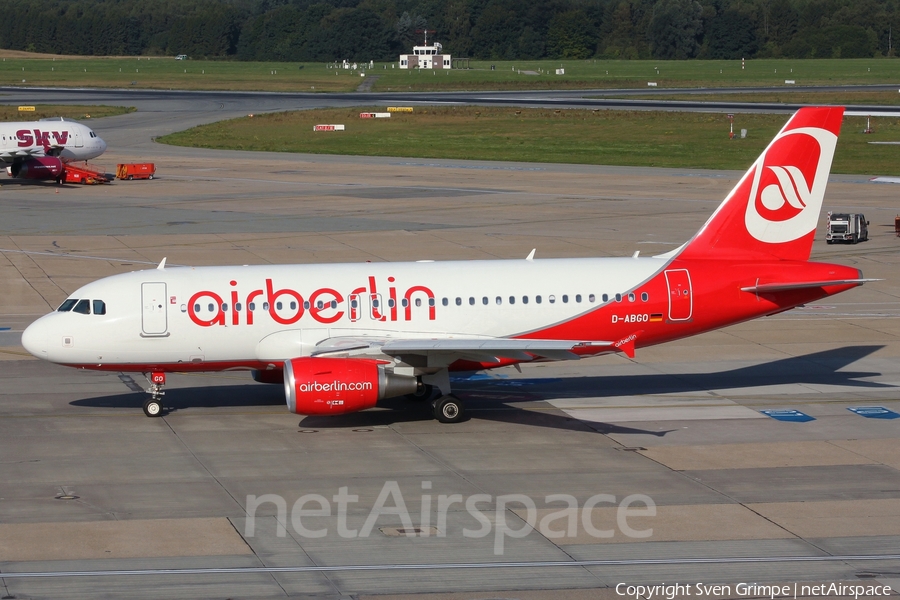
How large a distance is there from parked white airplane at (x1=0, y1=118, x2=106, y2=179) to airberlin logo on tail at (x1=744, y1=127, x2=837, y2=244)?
63997mm

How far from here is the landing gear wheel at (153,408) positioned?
29.6 metres

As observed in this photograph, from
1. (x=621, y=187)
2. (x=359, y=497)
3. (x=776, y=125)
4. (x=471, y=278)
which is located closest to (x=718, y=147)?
(x=776, y=125)

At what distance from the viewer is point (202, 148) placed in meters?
108

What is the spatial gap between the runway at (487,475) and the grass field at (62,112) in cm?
8850

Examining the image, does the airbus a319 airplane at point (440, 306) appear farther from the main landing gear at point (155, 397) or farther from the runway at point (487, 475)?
the runway at point (487, 475)

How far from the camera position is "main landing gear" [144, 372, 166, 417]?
97.0 ft

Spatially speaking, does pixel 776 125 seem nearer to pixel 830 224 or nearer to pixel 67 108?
pixel 830 224

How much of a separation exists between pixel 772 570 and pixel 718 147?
3411 inches

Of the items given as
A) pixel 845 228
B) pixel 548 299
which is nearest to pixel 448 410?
pixel 548 299

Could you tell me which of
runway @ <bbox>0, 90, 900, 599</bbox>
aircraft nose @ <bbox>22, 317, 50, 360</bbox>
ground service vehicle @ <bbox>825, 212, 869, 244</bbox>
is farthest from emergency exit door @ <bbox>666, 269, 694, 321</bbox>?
ground service vehicle @ <bbox>825, 212, 869, 244</bbox>

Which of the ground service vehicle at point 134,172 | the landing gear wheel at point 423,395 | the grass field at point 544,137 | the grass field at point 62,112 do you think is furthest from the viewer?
the grass field at point 62,112

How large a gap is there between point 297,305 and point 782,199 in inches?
530

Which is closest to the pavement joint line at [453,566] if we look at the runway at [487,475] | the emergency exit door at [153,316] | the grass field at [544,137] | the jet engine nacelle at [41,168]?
the runway at [487,475]

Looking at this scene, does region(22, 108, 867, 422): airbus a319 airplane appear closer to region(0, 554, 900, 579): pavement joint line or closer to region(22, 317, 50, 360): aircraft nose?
region(22, 317, 50, 360): aircraft nose
